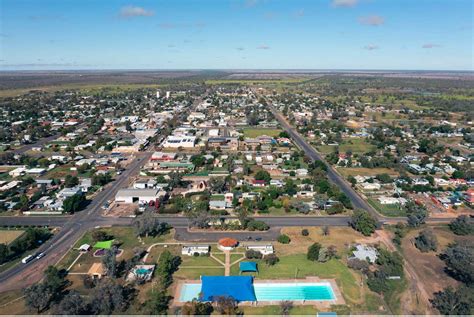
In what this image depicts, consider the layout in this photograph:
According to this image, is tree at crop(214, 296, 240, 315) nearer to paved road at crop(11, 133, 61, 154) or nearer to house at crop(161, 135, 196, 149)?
house at crop(161, 135, 196, 149)

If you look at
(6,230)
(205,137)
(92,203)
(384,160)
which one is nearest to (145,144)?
(205,137)

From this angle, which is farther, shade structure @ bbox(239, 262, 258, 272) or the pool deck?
shade structure @ bbox(239, 262, 258, 272)

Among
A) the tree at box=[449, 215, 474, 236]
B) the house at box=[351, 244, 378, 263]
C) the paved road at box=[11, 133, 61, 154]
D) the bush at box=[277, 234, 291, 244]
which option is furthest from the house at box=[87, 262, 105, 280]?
the paved road at box=[11, 133, 61, 154]

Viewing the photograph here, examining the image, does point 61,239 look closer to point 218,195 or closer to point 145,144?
point 218,195

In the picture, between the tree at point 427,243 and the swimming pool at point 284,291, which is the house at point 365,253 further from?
the swimming pool at point 284,291

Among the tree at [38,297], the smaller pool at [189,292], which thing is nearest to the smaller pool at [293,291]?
the smaller pool at [189,292]

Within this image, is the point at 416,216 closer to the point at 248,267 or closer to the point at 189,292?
the point at 248,267

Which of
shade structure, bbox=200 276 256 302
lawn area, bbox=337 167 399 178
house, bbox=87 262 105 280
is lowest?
house, bbox=87 262 105 280

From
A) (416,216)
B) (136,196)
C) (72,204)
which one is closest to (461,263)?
(416,216)
